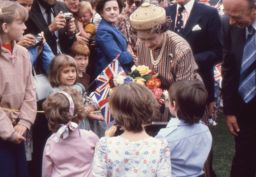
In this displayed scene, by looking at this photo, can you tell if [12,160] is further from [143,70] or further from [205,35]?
[205,35]

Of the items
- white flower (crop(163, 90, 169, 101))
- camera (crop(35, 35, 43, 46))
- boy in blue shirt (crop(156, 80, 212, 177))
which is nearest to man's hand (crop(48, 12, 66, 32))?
camera (crop(35, 35, 43, 46))

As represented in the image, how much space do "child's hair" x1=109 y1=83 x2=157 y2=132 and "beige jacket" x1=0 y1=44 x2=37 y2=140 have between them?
44.7 inches

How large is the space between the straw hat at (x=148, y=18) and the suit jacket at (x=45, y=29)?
1210 mm

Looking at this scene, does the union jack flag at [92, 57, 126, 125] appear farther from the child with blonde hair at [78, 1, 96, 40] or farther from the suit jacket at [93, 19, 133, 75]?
the child with blonde hair at [78, 1, 96, 40]

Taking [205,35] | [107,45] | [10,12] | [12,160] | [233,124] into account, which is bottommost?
[233,124]

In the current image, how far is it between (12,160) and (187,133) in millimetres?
1445

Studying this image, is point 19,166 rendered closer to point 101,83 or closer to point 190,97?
point 101,83

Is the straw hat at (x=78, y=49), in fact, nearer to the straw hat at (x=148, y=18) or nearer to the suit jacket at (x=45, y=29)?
the suit jacket at (x=45, y=29)

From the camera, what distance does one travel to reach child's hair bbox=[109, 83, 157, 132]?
11.5 feet

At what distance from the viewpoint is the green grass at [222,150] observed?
6.44m

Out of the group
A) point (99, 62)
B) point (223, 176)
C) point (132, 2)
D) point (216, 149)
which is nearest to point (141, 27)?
point (99, 62)

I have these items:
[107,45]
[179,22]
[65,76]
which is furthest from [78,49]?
A: [179,22]

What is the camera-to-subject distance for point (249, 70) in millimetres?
4809

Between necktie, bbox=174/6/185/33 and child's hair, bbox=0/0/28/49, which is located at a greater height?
child's hair, bbox=0/0/28/49
